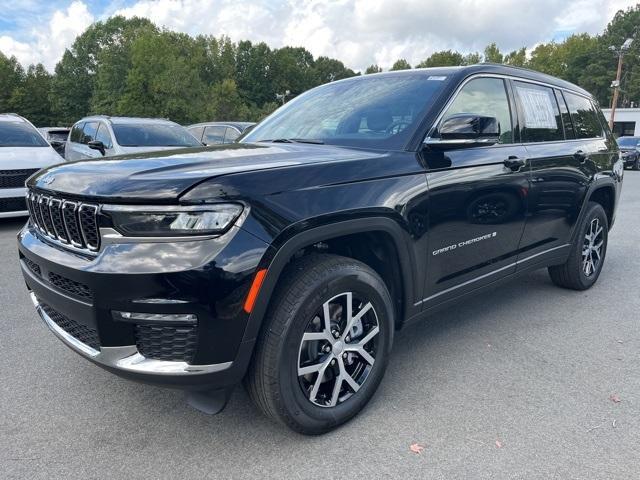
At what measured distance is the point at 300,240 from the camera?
2195mm

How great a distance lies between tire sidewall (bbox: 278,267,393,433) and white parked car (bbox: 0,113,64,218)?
6.19 metres

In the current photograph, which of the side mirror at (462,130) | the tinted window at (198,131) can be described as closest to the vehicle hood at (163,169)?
the side mirror at (462,130)

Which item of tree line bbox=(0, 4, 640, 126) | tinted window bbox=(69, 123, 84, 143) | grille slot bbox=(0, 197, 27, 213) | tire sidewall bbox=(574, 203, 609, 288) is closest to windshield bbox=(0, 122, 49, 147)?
grille slot bbox=(0, 197, 27, 213)

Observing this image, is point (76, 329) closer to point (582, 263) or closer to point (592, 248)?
point (582, 263)

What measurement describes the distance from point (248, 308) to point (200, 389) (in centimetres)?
41

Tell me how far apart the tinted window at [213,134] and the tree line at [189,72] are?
57.3ft

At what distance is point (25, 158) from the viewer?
745 centimetres

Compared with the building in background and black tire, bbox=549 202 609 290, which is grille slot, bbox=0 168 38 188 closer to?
black tire, bbox=549 202 609 290

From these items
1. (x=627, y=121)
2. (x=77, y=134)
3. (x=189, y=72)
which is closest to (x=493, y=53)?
(x=627, y=121)

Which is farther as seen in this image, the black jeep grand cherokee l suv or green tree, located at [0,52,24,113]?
green tree, located at [0,52,24,113]

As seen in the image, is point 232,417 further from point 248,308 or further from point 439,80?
point 439,80

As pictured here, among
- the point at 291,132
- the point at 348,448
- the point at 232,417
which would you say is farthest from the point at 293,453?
the point at 291,132

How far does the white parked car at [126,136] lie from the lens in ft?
27.7

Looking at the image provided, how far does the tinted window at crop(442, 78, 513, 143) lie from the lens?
3.16 metres
